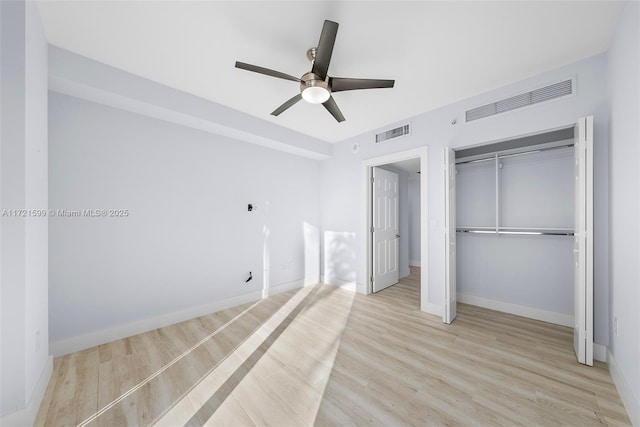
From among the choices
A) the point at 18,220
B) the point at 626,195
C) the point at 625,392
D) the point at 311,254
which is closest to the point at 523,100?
the point at 626,195

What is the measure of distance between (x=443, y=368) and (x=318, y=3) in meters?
3.06

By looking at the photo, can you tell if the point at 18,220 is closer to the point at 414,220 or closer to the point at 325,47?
the point at 325,47

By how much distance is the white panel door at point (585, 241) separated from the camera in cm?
207

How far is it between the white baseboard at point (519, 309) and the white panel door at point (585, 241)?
0.99m

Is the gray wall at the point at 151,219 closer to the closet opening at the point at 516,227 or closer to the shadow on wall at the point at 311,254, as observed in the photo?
the shadow on wall at the point at 311,254

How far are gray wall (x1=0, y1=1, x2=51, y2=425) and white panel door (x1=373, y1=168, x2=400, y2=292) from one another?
12.8ft

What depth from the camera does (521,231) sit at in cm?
325

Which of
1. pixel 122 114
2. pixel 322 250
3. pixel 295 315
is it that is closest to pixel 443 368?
pixel 295 315

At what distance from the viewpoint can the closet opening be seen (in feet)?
9.73

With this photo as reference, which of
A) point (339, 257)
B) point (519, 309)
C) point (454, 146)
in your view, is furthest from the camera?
point (339, 257)

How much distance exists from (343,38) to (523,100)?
6.96 ft

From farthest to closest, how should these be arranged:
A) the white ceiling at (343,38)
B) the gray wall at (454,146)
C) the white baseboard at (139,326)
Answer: the white baseboard at (139,326)
the gray wall at (454,146)
the white ceiling at (343,38)

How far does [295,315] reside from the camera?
325 centimetres

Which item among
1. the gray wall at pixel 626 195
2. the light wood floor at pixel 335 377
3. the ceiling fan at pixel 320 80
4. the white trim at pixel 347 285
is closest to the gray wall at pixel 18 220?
the light wood floor at pixel 335 377
